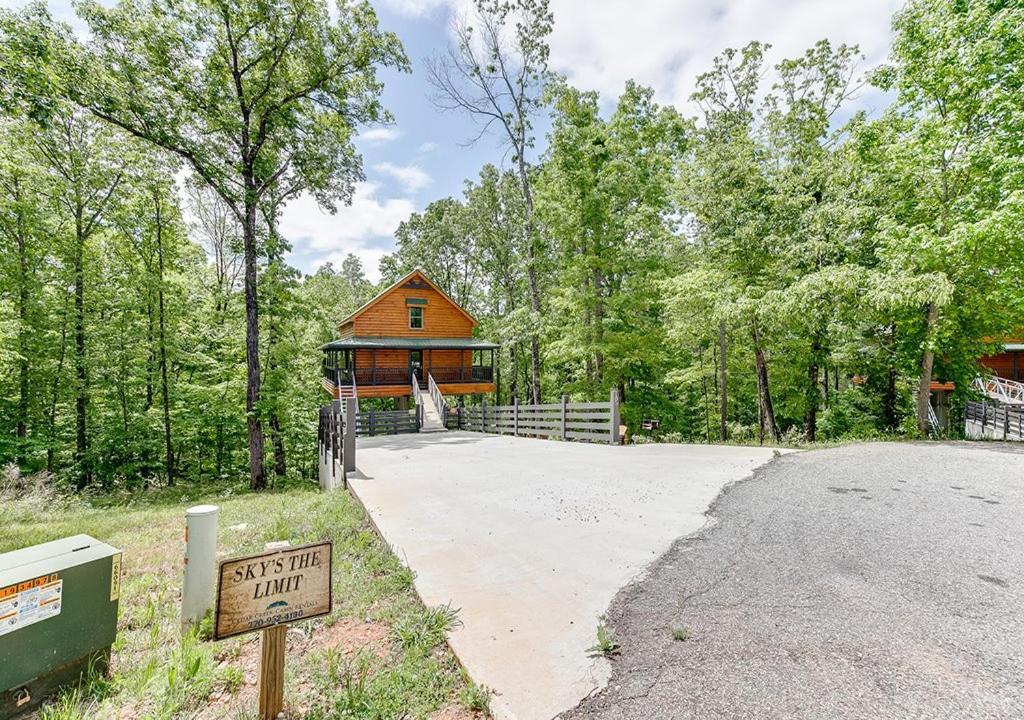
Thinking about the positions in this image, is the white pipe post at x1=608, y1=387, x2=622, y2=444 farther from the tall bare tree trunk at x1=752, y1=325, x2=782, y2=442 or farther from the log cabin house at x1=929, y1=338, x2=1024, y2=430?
the log cabin house at x1=929, y1=338, x2=1024, y2=430

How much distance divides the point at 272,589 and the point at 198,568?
153 centimetres

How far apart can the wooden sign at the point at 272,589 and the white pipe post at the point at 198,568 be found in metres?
1.35

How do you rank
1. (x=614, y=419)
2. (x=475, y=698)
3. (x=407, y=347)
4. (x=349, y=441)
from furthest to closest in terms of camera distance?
(x=407, y=347) < (x=614, y=419) < (x=349, y=441) < (x=475, y=698)

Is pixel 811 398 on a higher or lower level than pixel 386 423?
higher

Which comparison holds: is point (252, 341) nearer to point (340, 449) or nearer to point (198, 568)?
point (340, 449)

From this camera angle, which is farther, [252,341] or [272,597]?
[252,341]

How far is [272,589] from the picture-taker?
2049 mm

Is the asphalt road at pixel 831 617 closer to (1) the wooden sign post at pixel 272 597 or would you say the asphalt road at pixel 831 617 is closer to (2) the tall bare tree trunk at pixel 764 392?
(1) the wooden sign post at pixel 272 597

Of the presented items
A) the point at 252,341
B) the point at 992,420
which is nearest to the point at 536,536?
the point at 252,341

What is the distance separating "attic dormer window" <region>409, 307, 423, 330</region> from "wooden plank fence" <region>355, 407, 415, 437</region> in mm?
5744

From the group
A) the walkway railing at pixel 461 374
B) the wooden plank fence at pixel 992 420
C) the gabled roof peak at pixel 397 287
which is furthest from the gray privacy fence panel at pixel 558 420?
the wooden plank fence at pixel 992 420

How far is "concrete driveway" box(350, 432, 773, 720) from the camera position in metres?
2.44

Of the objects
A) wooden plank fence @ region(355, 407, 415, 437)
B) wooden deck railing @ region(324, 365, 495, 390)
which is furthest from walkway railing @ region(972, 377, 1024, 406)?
wooden plank fence @ region(355, 407, 415, 437)

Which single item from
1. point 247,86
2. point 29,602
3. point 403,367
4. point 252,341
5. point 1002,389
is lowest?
point 29,602
